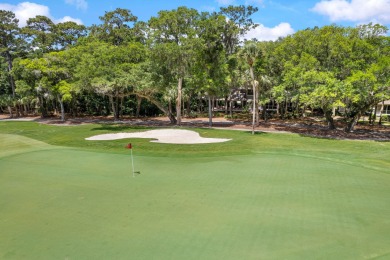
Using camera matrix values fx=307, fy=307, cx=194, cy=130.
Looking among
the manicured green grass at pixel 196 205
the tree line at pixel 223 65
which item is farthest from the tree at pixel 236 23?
the manicured green grass at pixel 196 205

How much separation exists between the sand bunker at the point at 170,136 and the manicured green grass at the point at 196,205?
12.8 ft

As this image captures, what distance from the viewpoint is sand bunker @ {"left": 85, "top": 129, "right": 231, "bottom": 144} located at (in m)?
22.4

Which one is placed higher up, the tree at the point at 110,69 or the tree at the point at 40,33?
the tree at the point at 40,33

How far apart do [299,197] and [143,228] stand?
5685mm

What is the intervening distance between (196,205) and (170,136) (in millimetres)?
14706

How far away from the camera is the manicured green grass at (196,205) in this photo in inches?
292

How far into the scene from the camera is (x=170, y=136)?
24.5 m

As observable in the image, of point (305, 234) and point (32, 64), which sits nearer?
point (305, 234)

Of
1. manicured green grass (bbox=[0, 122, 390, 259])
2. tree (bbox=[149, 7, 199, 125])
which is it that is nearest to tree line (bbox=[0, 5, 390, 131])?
tree (bbox=[149, 7, 199, 125])

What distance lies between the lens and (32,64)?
114 ft

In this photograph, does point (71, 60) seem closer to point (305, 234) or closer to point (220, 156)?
point (220, 156)

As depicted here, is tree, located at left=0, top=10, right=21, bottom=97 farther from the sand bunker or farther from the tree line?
A: the sand bunker

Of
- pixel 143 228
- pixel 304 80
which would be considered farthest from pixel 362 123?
pixel 143 228

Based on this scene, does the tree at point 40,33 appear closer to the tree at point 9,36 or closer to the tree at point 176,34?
the tree at point 9,36
